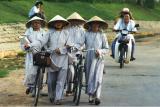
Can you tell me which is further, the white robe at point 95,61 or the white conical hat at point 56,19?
the white robe at point 95,61

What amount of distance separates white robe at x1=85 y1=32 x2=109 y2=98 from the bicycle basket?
85cm

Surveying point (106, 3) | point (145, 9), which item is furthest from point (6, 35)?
point (145, 9)

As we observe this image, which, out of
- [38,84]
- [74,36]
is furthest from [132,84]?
[38,84]

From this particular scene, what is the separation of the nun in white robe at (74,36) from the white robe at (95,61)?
237 mm

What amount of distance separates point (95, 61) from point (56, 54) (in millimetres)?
803

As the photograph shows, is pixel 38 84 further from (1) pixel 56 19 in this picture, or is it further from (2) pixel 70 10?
(2) pixel 70 10

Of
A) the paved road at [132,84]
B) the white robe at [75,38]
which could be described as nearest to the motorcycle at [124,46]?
the paved road at [132,84]

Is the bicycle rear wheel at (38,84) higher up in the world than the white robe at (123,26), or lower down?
lower down

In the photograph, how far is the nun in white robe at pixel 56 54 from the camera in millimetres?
12492

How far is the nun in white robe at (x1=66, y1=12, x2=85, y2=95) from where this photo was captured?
1281 cm

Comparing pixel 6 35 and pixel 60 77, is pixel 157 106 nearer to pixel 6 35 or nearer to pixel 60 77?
pixel 60 77

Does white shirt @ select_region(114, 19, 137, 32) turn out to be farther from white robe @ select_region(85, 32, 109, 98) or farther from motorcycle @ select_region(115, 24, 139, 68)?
white robe @ select_region(85, 32, 109, 98)

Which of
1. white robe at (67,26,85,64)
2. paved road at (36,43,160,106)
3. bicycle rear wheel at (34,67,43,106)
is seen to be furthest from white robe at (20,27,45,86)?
paved road at (36,43,160,106)

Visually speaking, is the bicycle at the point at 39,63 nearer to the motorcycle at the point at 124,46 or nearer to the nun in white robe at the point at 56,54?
the nun in white robe at the point at 56,54
